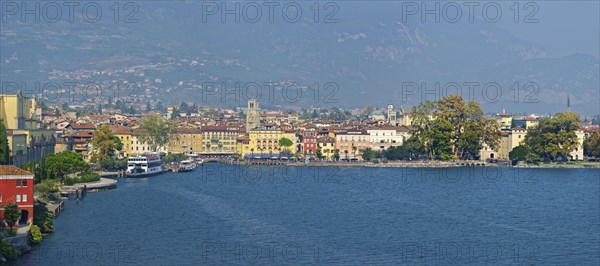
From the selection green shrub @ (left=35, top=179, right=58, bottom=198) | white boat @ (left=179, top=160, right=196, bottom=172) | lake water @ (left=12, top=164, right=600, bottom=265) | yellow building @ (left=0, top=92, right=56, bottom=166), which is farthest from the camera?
white boat @ (left=179, top=160, right=196, bottom=172)

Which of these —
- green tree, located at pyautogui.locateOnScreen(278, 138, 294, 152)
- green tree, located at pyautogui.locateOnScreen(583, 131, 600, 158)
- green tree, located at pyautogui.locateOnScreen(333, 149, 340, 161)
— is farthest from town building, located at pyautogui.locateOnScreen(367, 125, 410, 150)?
green tree, located at pyautogui.locateOnScreen(583, 131, 600, 158)

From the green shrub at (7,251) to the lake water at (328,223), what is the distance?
0.20 m

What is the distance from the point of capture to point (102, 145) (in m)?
41.2

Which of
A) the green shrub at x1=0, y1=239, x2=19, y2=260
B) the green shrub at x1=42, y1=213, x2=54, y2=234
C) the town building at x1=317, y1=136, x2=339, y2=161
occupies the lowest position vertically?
the green shrub at x1=0, y1=239, x2=19, y2=260

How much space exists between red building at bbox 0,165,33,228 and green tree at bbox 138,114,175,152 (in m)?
29.8

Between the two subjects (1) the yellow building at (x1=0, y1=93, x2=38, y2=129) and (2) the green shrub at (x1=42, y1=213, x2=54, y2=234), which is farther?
(1) the yellow building at (x1=0, y1=93, x2=38, y2=129)

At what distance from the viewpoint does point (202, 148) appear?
5422cm

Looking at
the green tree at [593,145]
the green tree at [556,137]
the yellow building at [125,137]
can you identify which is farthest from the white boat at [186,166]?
the green tree at [593,145]

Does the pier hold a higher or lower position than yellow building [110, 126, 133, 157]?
lower

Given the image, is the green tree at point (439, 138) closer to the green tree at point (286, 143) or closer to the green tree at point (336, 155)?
the green tree at point (336, 155)

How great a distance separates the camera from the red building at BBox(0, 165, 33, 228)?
19125 mm

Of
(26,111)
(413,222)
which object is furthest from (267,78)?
(413,222)

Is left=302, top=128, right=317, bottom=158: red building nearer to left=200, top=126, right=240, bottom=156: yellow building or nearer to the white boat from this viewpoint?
left=200, top=126, right=240, bottom=156: yellow building

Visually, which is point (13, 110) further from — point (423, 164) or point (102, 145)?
point (423, 164)
